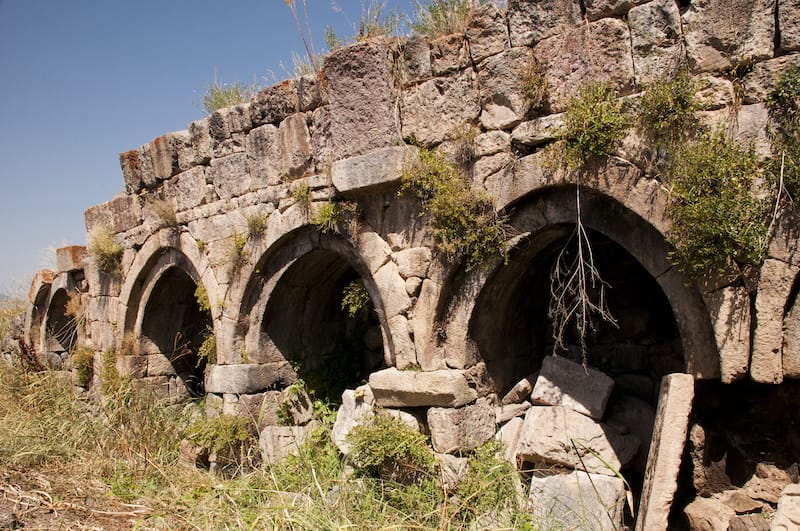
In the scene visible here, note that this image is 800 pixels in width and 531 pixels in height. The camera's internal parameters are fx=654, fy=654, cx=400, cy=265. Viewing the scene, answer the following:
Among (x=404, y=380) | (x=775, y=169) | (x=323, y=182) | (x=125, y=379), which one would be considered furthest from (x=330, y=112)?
(x=125, y=379)

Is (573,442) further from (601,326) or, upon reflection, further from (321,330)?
(321,330)

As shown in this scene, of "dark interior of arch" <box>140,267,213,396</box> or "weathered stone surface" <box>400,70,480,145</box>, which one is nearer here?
"weathered stone surface" <box>400,70,480,145</box>

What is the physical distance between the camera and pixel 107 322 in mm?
8180

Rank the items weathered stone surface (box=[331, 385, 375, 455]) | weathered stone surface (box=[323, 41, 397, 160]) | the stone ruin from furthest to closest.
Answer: weathered stone surface (box=[331, 385, 375, 455]), weathered stone surface (box=[323, 41, 397, 160]), the stone ruin

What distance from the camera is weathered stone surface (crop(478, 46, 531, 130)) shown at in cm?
426

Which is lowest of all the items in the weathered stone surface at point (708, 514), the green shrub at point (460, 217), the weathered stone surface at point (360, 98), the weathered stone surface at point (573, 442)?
the weathered stone surface at point (708, 514)

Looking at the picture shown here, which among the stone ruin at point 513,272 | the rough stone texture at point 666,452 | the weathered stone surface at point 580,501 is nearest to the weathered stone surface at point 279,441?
the stone ruin at point 513,272

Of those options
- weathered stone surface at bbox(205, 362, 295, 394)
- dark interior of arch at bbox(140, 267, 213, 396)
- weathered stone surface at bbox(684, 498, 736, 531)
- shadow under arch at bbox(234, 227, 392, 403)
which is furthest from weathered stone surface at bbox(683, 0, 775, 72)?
dark interior of arch at bbox(140, 267, 213, 396)

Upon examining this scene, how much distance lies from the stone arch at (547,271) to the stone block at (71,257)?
6.57m

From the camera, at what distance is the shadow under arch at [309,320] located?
19.5 ft

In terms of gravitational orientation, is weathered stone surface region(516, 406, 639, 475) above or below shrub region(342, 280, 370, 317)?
below

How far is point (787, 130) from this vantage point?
3.28 metres

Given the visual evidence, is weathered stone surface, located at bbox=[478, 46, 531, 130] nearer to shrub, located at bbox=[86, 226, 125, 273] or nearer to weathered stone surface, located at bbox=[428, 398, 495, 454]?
weathered stone surface, located at bbox=[428, 398, 495, 454]

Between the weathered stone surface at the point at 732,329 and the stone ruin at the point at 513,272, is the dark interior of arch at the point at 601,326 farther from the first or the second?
the weathered stone surface at the point at 732,329
